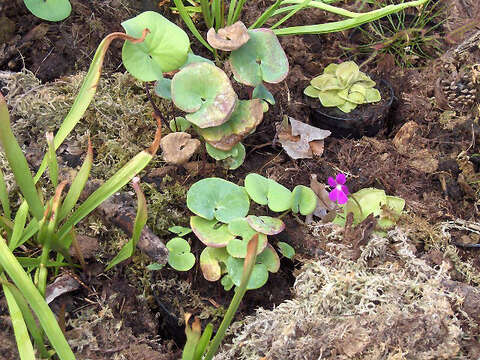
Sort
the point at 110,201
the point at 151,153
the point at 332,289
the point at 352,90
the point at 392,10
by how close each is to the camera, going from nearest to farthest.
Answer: the point at 151,153 → the point at 332,289 → the point at 110,201 → the point at 392,10 → the point at 352,90

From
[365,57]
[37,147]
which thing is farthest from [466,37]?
[37,147]

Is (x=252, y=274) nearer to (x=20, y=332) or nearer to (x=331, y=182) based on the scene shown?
(x=331, y=182)

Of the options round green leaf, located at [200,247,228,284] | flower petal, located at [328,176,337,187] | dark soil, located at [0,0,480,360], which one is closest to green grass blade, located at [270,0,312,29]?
dark soil, located at [0,0,480,360]

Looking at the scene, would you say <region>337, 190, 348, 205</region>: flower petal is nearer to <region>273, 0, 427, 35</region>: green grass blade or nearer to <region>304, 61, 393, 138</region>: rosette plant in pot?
<region>304, 61, 393, 138</region>: rosette plant in pot

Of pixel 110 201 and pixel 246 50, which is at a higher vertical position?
pixel 246 50

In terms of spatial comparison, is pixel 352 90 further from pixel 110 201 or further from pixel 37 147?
pixel 37 147

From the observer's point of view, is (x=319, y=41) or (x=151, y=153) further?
(x=319, y=41)

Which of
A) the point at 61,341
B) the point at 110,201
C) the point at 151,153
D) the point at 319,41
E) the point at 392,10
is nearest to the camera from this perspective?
the point at 61,341
